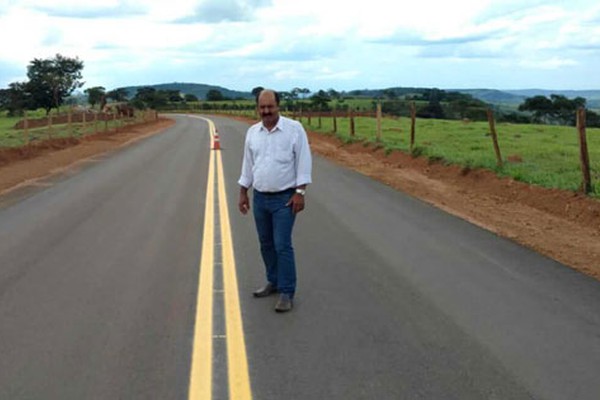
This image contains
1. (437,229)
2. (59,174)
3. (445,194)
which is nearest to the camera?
(437,229)

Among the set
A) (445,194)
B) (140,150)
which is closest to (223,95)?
(140,150)

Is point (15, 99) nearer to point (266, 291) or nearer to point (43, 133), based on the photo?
point (43, 133)

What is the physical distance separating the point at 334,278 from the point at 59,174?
11939mm

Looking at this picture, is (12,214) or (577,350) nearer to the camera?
(577,350)

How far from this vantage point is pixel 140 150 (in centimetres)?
2473

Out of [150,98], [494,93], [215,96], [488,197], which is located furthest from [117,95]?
[488,197]

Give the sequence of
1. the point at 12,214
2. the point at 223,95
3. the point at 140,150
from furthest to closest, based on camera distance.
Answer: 1. the point at 223,95
2. the point at 140,150
3. the point at 12,214

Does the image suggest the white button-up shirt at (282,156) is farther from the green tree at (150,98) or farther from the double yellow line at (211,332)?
the green tree at (150,98)

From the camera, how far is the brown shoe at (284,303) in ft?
18.2

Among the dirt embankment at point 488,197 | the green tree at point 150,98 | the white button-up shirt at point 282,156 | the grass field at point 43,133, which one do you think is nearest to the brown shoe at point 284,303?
the white button-up shirt at point 282,156

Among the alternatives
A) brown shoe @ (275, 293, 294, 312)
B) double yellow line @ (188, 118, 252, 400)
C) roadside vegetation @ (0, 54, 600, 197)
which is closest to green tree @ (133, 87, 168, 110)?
roadside vegetation @ (0, 54, 600, 197)

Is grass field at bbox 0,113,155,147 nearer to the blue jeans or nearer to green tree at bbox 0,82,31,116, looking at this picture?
the blue jeans

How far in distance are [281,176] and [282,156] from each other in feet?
0.56

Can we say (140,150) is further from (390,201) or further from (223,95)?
(223,95)
